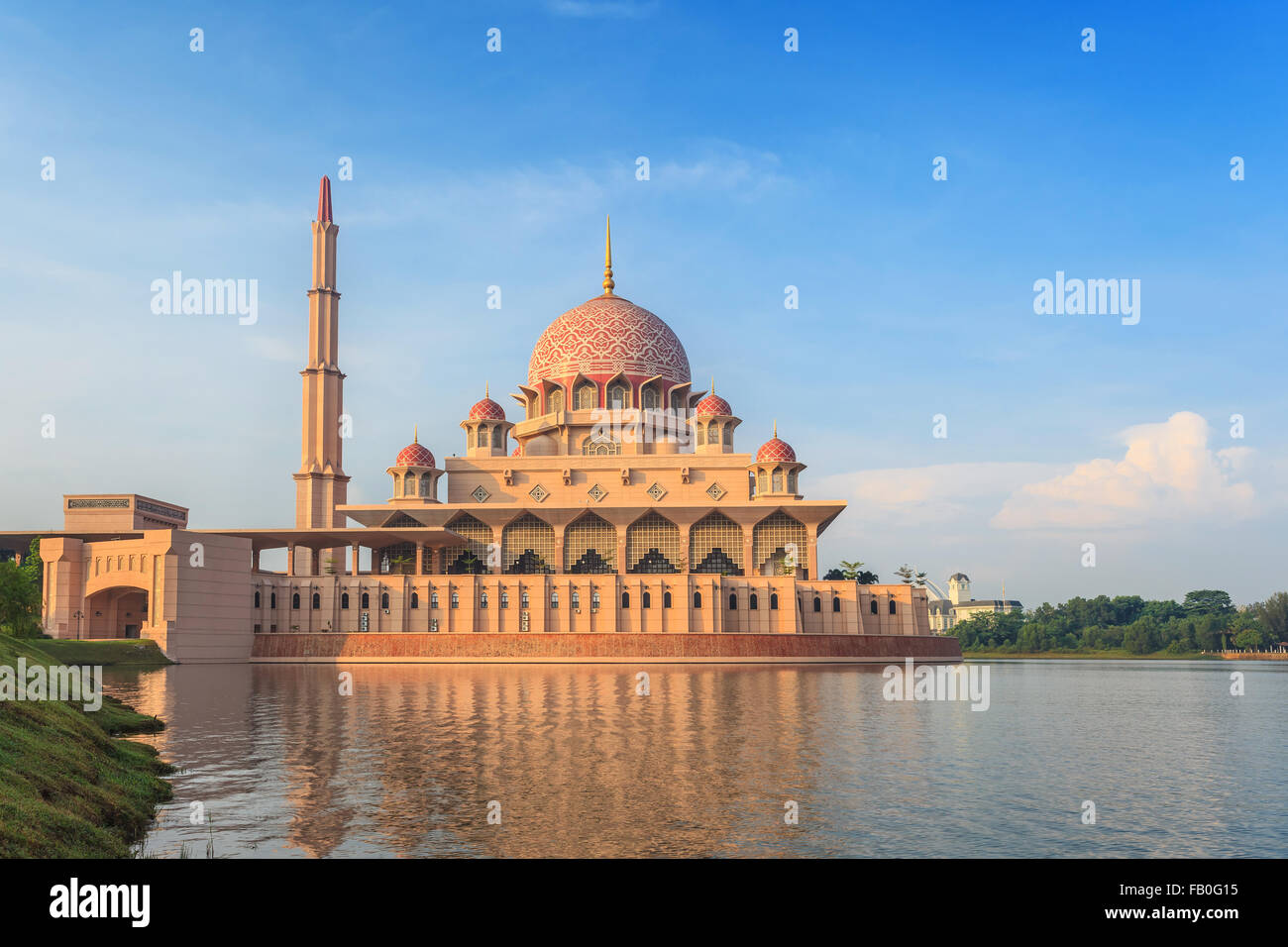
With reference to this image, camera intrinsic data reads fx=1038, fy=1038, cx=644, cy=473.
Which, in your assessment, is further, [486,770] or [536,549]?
[536,549]

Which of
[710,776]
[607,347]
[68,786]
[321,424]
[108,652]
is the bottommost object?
[108,652]

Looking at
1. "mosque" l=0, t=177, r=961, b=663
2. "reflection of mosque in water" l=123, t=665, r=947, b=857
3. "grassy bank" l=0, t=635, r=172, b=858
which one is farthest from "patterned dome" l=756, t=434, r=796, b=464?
"grassy bank" l=0, t=635, r=172, b=858

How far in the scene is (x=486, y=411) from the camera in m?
79.2

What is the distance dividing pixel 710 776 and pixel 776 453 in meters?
56.8

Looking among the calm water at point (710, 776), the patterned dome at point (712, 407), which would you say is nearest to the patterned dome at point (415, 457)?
the patterned dome at point (712, 407)

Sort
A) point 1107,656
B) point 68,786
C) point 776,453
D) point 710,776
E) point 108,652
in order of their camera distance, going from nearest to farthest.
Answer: point 68,786 < point 710,776 < point 108,652 < point 776,453 < point 1107,656

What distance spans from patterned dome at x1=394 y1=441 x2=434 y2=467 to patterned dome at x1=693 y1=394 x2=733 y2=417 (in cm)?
2021

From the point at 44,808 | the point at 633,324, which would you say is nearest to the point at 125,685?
the point at 44,808

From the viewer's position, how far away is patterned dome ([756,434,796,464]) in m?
73.4

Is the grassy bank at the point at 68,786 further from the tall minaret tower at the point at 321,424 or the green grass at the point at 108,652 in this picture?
the tall minaret tower at the point at 321,424

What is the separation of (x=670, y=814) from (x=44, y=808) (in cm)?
771

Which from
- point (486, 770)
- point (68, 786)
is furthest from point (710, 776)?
point (68, 786)

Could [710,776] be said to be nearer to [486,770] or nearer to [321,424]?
[486,770]
